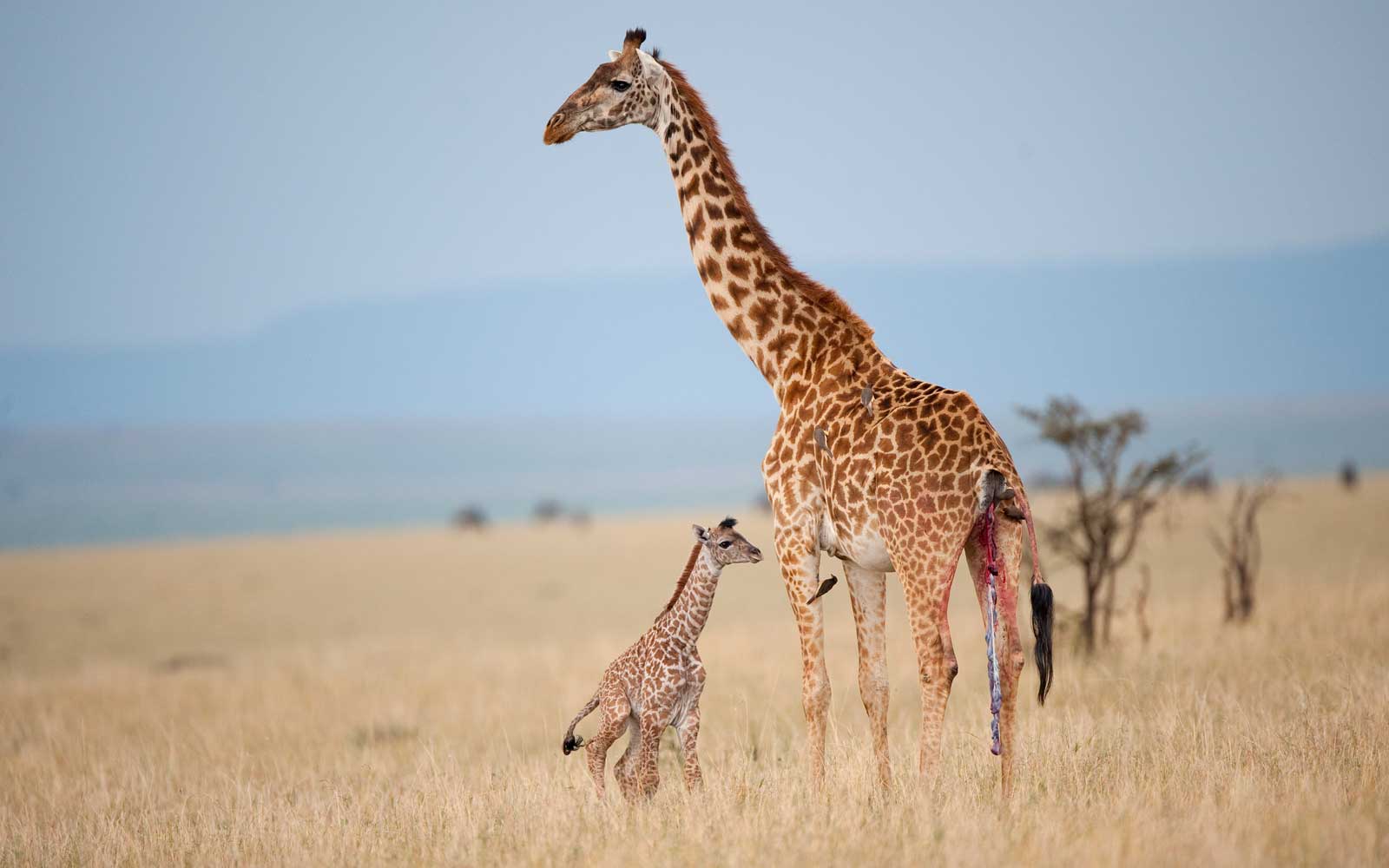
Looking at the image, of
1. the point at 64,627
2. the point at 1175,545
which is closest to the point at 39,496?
the point at 64,627

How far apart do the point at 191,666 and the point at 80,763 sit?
10721mm

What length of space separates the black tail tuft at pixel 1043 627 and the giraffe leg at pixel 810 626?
4.05ft

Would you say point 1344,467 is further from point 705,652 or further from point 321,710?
point 321,710

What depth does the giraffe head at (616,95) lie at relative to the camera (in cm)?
799

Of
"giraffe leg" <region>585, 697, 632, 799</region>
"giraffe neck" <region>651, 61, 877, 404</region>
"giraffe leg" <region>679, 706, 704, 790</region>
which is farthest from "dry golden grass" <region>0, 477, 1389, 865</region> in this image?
"giraffe neck" <region>651, 61, 877, 404</region>

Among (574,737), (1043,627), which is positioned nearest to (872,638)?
(1043,627)

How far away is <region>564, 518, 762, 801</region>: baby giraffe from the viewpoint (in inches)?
286

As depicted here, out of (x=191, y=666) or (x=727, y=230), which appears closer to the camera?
(x=727, y=230)

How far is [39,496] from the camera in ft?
488

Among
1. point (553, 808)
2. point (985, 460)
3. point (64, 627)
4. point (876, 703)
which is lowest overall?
point (64, 627)

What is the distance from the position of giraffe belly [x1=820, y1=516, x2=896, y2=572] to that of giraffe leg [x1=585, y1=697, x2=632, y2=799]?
4.90ft

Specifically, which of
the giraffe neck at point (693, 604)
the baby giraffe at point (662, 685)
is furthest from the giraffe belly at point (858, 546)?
the giraffe neck at point (693, 604)

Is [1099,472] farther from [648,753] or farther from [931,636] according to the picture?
[648,753]

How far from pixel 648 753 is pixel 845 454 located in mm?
2074
